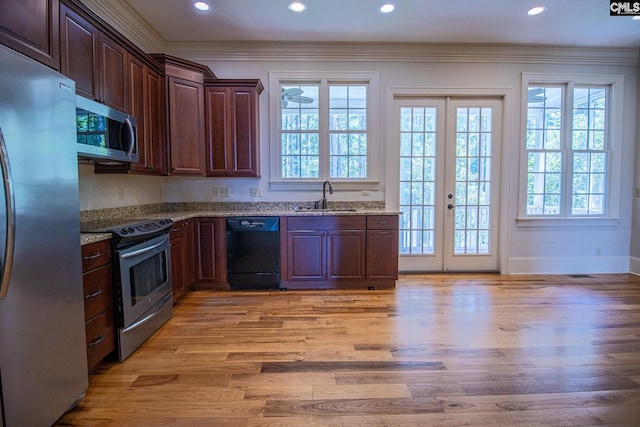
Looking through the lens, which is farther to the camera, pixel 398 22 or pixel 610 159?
pixel 610 159

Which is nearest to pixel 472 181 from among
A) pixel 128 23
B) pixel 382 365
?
pixel 382 365

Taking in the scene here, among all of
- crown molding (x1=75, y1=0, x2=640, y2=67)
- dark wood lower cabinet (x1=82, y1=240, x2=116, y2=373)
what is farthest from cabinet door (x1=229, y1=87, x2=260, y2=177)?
dark wood lower cabinet (x1=82, y1=240, x2=116, y2=373)

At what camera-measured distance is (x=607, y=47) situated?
4.21 metres

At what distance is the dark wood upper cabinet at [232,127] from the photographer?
12.4 feet

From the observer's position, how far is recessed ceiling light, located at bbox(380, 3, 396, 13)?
10.6ft

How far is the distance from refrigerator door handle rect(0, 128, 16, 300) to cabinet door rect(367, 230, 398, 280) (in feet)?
9.88

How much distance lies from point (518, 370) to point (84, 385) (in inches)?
101

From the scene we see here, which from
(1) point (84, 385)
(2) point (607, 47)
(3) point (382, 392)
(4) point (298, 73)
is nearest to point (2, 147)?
(1) point (84, 385)

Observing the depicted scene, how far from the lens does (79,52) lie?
2.28 metres

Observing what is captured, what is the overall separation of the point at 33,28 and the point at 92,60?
62cm

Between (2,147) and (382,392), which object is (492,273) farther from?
(2,147)

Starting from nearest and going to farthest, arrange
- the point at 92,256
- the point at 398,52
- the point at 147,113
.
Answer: the point at 92,256 < the point at 147,113 < the point at 398,52

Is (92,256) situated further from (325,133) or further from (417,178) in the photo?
(417,178)

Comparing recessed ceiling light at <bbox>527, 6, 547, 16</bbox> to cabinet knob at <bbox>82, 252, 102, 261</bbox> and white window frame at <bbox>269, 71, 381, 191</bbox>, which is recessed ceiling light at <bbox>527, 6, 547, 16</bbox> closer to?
white window frame at <bbox>269, 71, 381, 191</bbox>
